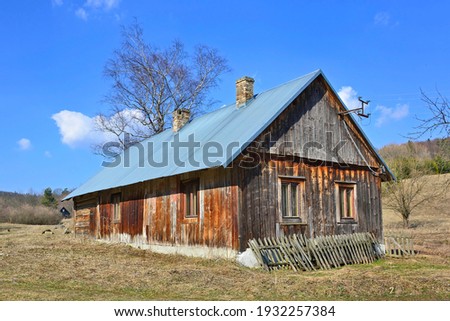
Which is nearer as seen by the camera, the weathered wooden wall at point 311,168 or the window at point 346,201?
the weathered wooden wall at point 311,168

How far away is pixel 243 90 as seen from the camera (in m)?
18.8

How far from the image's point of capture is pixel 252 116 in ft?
53.7

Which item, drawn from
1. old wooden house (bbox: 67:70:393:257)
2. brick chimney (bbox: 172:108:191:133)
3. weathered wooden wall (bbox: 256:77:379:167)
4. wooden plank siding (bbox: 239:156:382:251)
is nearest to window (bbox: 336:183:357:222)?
old wooden house (bbox: 67:70:393:257)

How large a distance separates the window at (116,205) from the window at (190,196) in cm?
669

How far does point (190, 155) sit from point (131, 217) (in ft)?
19.0

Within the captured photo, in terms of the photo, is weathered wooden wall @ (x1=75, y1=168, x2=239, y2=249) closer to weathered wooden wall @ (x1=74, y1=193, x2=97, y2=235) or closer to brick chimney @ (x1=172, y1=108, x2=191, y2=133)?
weathered wooden wall @ (x1=74, y1=193, x2=97, y2=235)

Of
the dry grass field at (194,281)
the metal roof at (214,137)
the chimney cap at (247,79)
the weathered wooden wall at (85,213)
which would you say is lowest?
the dry grass field at (194,281)

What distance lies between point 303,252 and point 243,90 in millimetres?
7624

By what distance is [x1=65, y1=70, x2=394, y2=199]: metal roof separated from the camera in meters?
14.6

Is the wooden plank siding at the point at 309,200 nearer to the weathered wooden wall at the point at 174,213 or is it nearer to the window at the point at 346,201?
the window at the point at 346,201

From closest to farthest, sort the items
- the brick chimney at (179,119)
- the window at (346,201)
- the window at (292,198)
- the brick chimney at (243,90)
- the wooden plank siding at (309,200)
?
the wooden plank siding at (309,200)
the window at (292,198)
the window at (346,201)
the brick chimney at (243,90)
the brick chimney at (179,119)

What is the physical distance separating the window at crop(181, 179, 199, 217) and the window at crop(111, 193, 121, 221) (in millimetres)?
6693

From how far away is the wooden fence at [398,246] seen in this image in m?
17.9

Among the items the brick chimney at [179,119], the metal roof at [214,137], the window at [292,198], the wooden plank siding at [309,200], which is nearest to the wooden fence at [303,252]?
the wooden plank siding at [309,200]
